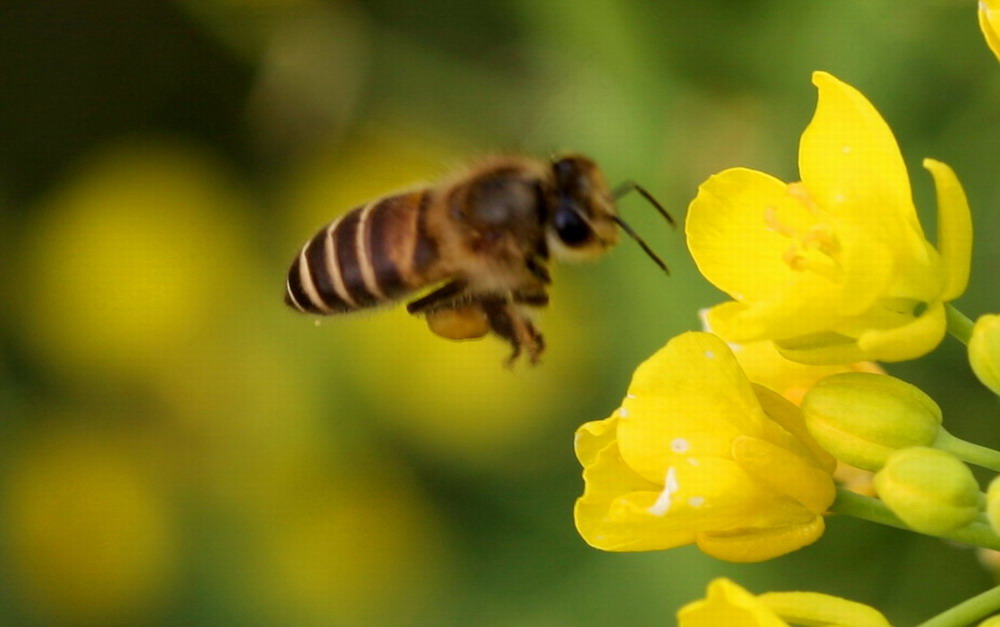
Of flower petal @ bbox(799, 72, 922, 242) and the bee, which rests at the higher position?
the bee

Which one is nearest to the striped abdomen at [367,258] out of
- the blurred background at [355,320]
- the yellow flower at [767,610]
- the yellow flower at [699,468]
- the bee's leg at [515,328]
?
the bee's leg at [515,328]

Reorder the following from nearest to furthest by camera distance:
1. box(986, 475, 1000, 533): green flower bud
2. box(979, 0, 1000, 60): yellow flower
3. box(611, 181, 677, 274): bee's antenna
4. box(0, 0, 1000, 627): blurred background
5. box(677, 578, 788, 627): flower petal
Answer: box(677, 578, 788, 627): flower petal → box(986, 475, 1000, 533): green flower bud → box(979, 0, 1000, 60): yellow flower → box(611, 181, 677, 274): bee's antenna → box(0, 0, 1000, 627): blurred background

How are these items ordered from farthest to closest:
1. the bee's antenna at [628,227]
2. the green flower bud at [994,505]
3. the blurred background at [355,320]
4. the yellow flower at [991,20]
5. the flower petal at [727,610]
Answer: the blurred background at [355,320] < the bee's antenna at [628,227] < the yellow flower at [991,20] < the green flower bud at [994,505] < the flower petal at [727,610]

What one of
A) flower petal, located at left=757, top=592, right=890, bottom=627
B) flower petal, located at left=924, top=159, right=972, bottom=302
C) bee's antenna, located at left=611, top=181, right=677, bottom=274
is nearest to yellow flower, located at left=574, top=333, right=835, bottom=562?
flower petal, located at left=757, top=592, right=890, bottom=627

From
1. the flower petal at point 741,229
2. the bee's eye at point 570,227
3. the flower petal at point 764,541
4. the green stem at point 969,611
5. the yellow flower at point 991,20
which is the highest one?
the bee's eye at point 570,227

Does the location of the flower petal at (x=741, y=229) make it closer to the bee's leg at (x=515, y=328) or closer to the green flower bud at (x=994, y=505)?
the green flower bud at (x=994, y=505)

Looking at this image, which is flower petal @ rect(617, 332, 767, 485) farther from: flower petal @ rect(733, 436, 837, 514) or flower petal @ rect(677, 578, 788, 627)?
flower petal @ rect(677, 578, 788, 627)

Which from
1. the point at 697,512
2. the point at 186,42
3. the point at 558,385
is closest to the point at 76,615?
the point at 558,385

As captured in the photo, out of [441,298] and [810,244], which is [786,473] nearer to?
[810,244]

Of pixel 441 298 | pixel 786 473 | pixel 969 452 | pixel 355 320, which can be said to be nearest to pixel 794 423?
pixel 786 473
